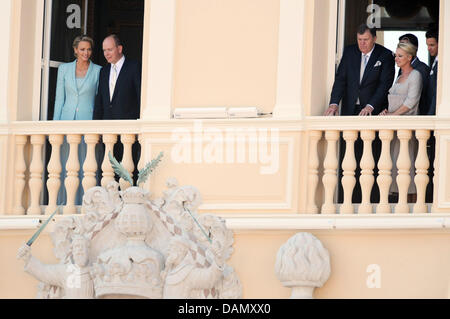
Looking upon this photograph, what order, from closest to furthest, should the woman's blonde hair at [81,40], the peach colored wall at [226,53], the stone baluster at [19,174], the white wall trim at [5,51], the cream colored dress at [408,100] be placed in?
the cream colored dress at [408,100], the peach colored wall at [226,53], the stone baluster at [19,174], the white wall trim at [5,51], the woman's blonde hair at [81,40]

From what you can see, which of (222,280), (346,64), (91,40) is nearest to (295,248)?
(222,280)

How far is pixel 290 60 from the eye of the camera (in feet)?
55.3

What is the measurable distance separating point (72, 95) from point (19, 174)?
96 cm

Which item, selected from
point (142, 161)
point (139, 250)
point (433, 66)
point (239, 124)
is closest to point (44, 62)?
point (142, 161)

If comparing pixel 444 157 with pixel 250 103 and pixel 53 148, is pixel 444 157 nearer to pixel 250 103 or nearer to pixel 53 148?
pixel 250 103

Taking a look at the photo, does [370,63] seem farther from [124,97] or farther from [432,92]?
[124,97]

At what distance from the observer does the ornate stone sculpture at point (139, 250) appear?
1648cm

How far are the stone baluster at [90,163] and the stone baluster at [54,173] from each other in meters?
0.23

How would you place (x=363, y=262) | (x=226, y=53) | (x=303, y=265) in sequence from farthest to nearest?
(x=226, y=53), (x=363, y=262), (x=303, y=265)

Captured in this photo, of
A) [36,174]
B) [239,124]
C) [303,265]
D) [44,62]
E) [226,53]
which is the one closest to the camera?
[303,265]

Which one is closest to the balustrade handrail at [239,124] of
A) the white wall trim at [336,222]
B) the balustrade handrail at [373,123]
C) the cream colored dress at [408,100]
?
the balustrade handrail at [373,123]

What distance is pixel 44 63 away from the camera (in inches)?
708

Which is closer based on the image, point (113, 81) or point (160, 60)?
point (160, 60)

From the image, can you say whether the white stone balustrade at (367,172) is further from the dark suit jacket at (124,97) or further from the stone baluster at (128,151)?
the dark suit jacket at (124,97)
